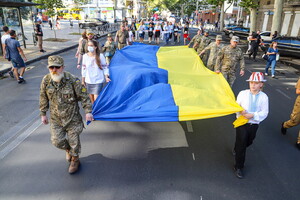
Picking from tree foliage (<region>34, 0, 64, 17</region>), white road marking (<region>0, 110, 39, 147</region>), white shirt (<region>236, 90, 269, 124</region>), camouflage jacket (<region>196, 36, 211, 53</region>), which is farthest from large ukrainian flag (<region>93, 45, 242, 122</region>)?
tree foliage (<region>34, 0, 64, 17</region>)

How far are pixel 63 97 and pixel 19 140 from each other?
2392 mm

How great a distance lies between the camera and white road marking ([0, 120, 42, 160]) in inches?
183

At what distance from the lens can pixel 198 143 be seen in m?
5.04

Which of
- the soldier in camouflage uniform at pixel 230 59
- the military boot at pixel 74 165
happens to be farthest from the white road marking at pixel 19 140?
the soldier in camouflage uniform at pixel 230 59

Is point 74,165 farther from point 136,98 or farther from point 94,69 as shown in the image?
point 94,69

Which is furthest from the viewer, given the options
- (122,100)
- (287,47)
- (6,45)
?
(287,47)

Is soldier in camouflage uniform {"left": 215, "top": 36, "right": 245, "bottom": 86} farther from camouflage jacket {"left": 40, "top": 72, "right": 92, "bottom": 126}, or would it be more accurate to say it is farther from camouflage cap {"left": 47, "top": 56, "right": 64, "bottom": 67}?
camouflage cap {"left": 47, "top": 56, "right": 64, "bottom": 67}

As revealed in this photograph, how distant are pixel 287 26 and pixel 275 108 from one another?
28.0m

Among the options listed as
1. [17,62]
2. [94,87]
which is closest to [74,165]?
[94,87]

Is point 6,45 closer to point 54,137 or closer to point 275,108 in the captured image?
point 54,137

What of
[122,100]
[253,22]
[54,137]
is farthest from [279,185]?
[253,22]

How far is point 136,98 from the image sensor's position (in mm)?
4445

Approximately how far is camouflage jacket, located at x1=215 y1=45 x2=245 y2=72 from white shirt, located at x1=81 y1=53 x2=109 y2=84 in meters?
3.30

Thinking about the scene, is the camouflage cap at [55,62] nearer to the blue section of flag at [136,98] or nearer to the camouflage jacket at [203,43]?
the blue section of flag at [136,98]
